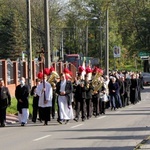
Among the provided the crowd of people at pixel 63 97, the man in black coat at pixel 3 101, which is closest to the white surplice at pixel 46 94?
the crowd of people at pixel 63 97

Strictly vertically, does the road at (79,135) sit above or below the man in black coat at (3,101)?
below

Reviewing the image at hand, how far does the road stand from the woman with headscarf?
1.19ft

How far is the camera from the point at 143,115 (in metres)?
27.2

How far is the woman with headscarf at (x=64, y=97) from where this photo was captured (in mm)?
23750

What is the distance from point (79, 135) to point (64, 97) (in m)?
5.36

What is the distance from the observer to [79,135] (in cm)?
1875

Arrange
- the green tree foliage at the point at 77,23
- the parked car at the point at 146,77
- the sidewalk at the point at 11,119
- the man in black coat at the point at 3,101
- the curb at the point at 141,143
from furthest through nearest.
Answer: the parked car at the point at 146,77 → the green tree foliage at the point at 77,23 → the sidewalk at the point at 11,119 → the man in black coat at the point at 3,101 → the curb at the point at 141,143

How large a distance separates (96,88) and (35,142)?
10.9 metres

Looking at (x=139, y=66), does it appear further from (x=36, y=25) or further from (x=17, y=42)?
(x=36, y=25)

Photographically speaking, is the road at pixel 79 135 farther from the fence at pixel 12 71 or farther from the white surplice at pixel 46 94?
the fence at pixel 12 71

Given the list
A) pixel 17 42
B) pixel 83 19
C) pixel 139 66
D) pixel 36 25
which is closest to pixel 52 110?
pixel 36 25

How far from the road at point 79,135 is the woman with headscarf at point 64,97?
362mm

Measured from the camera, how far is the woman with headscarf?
23750mm

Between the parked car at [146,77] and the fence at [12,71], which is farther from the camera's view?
the parked car at [146,77]
